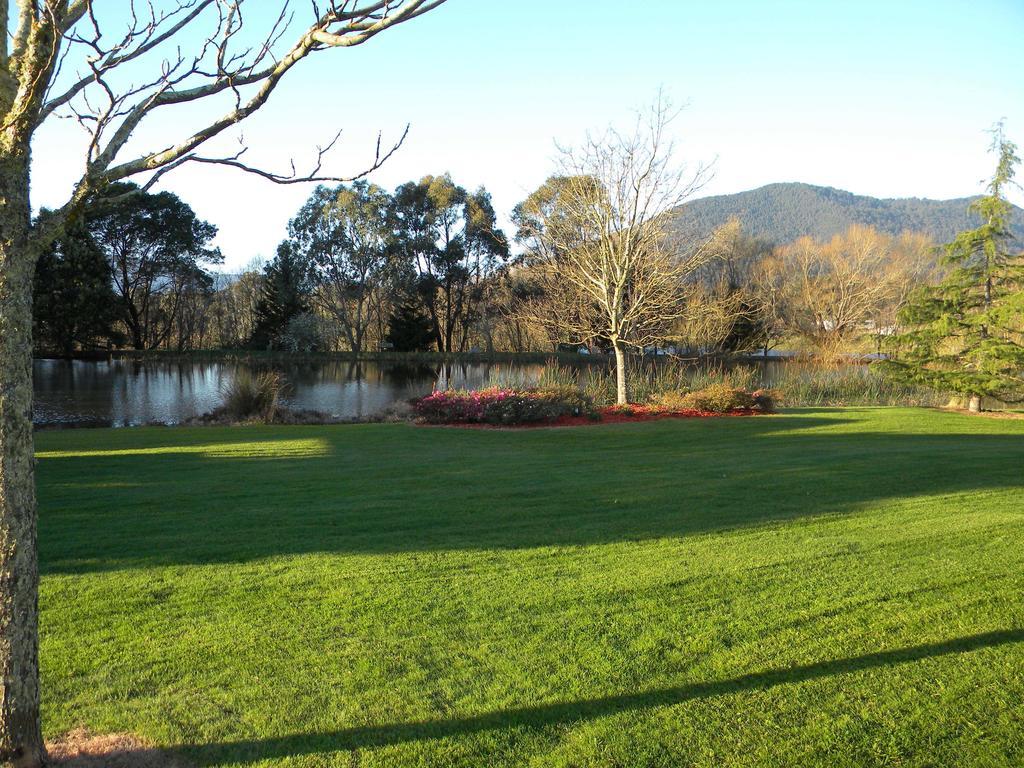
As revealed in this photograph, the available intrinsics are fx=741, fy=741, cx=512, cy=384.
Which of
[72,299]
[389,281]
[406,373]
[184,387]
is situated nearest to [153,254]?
[72,299]

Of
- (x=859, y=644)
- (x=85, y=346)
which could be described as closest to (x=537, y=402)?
(x=859, y=644)

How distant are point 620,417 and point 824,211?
125 m

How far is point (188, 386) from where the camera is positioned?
28.0 meters

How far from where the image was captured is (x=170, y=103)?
298 cm

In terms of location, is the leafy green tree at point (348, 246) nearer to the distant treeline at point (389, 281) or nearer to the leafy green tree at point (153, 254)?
the distant treeline at point (389, 281)

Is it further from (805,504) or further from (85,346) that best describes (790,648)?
(85,346)

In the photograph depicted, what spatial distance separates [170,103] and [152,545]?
13.1ft

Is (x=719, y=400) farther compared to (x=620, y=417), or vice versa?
(x=719, y=400)

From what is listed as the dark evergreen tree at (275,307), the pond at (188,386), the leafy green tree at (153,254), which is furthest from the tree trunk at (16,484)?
the dark evergreen tree at (275,307)

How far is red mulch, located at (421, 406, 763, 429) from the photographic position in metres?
16.1

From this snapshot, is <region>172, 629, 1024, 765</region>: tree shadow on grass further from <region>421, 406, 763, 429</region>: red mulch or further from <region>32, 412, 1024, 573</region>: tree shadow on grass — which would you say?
<region>421, 406, 763, 429</region>: red mulch

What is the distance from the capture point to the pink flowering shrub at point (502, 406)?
1630 cm

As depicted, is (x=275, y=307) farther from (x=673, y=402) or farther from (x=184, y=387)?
(x=673, y=402)

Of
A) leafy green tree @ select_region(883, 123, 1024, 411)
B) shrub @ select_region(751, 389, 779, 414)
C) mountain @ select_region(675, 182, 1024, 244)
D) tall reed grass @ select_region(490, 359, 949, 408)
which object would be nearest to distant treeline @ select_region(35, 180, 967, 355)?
tall reed grass @ select_region(490, 359, 949, 408)
